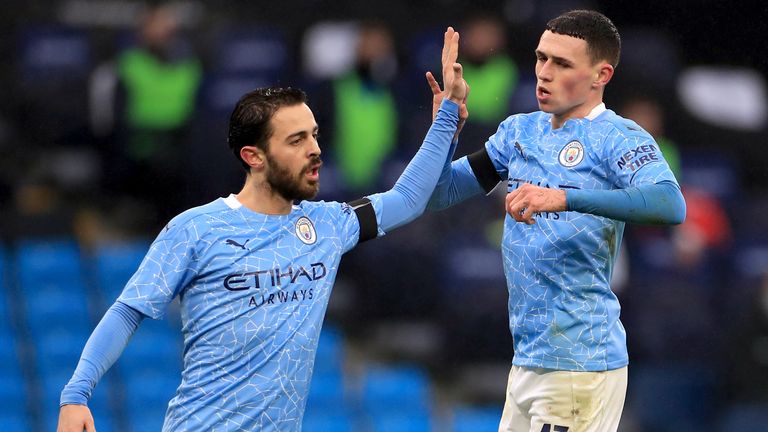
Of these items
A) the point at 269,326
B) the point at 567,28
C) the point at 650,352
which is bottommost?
the point at 650,352

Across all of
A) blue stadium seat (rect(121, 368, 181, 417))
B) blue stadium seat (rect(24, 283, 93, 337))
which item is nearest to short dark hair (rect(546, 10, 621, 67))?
blue stadium seat (rect(121, 368, 181, 417))

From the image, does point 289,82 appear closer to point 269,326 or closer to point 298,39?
point 298,39

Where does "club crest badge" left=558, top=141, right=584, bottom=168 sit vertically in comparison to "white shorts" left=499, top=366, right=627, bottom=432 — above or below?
above

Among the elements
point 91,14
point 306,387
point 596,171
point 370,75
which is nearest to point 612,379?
point 596,171

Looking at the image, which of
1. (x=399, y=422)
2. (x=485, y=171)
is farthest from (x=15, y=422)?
(x=485, y=171)

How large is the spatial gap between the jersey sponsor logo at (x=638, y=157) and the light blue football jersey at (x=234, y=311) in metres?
1.04

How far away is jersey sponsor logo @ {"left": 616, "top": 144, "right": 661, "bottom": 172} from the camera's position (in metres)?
3.80

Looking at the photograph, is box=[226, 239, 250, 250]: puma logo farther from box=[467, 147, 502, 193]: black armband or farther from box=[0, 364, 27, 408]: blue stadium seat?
box=[0, 364, 27, 408]: blue stadium seat

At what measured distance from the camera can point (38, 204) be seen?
28.9ft

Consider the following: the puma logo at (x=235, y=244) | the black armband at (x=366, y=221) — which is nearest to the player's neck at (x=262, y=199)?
the puma logo at (x=235, y=244)

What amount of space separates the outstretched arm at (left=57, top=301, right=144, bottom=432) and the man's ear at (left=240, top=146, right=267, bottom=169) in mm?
599

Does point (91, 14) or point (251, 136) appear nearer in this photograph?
point (251, 136)

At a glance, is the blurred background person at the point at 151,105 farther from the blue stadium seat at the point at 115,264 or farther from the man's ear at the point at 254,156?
the man's ear at the point at 254,156

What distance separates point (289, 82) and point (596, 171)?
4.59 m
